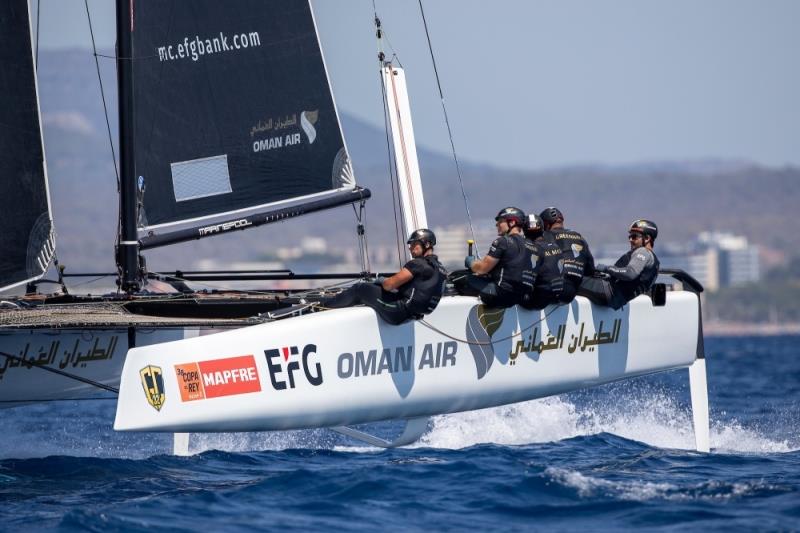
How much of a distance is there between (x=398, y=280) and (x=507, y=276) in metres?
0.84

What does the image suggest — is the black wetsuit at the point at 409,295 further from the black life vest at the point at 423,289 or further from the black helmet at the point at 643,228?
the black helmet at the point at 643,228

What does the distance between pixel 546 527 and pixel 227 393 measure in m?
1.89

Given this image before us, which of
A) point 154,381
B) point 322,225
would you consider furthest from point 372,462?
point 322,225

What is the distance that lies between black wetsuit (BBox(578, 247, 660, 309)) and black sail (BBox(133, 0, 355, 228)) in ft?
5.87

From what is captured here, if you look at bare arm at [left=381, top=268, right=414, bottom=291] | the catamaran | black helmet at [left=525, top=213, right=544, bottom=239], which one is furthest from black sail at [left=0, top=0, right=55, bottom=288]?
black helmet at [left=525, top=213, right=544, bottom=239]

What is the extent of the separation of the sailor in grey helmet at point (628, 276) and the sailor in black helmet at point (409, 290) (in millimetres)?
1452

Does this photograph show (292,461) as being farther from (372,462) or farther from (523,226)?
(523,226)

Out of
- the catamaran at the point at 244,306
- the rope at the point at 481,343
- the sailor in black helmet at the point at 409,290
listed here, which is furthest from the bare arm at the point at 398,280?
the rope at the point at 481,343

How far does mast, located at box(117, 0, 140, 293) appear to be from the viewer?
801cm

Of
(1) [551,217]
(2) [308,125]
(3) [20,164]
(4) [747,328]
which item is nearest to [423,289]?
(1) [551,217]

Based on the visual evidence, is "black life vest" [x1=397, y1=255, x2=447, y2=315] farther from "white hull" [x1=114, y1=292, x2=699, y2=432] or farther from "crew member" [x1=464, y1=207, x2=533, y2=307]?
"crew member" [x1=464, y1=207, x2=533, y2=307]

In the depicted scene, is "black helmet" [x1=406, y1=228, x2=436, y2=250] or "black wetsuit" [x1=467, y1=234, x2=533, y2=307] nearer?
"black helmet" [x1=406, y1=228, x2=436, y2=250]

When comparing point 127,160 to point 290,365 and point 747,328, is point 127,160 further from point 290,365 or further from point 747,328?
point 747,328

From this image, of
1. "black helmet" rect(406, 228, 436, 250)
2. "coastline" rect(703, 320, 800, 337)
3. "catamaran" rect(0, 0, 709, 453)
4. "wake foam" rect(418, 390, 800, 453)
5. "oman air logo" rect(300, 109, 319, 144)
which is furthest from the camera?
"coastline" rect(703, 320, 800, 337)
